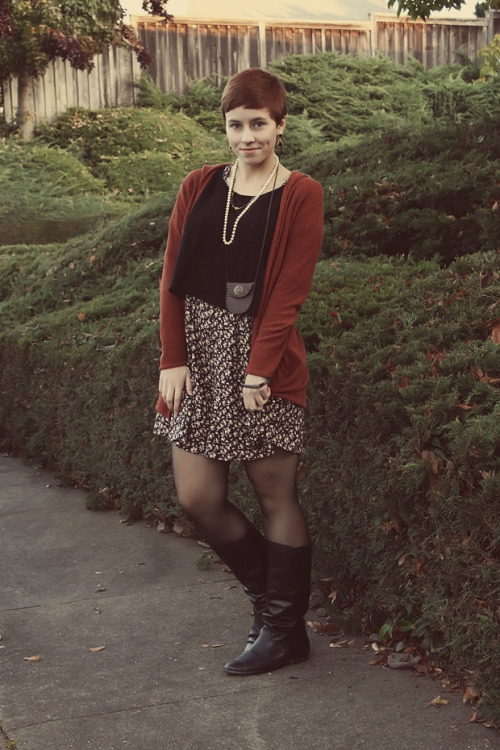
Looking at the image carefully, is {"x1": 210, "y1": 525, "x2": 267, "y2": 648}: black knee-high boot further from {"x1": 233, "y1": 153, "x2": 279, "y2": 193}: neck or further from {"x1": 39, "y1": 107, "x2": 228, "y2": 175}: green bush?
{"x1": 39, "y1": 107, "x2": 228, "y2": 175}: green bush

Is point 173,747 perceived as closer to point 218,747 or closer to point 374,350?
point 218,747

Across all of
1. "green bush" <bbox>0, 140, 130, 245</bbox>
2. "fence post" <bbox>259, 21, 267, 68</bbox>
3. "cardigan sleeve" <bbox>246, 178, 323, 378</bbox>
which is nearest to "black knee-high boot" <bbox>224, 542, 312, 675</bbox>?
"cardigan sleeve" <bbox>246, 178, 323, 378</bbox>

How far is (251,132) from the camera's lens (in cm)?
345

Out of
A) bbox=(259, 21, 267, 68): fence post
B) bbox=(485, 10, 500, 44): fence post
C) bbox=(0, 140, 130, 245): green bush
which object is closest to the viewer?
bbox=(0, 140, 130, 245): green bush

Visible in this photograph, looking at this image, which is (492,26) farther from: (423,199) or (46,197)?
(423,199)

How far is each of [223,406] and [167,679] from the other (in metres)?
1.06

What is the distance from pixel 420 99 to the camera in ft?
66.6

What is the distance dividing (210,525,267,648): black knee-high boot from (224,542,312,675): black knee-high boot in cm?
7

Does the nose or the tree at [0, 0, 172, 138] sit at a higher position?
the tree at [0, 0, 172, 138]

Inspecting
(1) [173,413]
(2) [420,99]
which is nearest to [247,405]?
(1) [173,413]

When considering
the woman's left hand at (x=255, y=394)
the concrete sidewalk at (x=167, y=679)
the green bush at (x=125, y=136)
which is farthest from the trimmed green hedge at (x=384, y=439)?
the green bush at (x=125, y=136)

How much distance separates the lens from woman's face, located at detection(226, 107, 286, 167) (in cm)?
344

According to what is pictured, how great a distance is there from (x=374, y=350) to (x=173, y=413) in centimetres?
116

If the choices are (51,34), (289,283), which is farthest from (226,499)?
(51,34)
